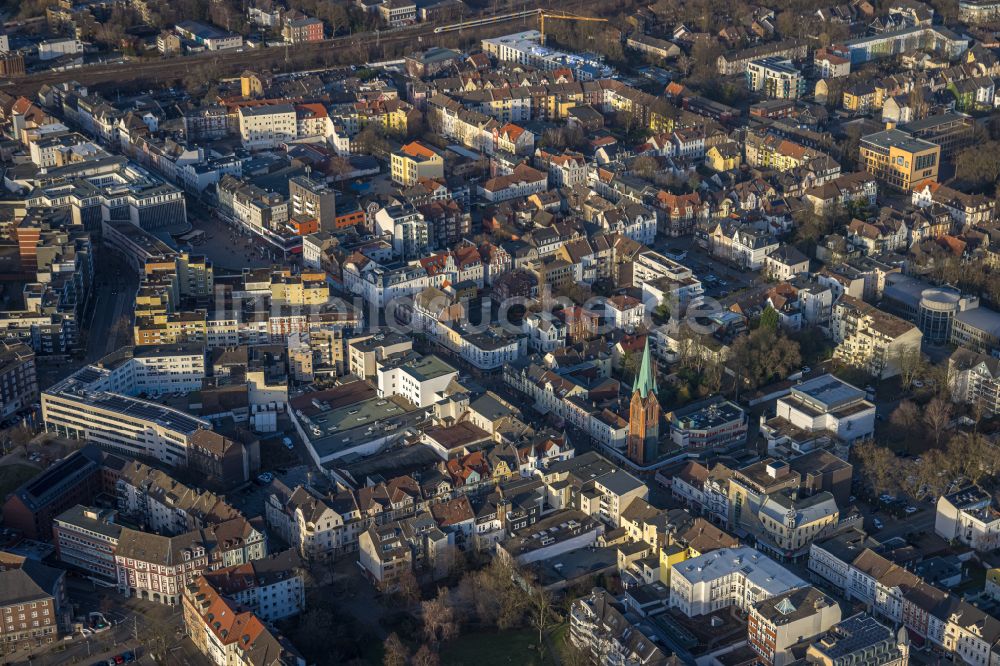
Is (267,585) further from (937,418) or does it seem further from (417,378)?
(937,418)

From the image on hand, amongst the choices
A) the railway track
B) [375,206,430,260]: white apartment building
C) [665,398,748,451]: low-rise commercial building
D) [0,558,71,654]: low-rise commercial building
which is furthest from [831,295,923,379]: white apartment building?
the railway track

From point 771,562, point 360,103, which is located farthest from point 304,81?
point 771,562

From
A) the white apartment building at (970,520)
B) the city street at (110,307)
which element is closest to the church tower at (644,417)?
the white apartment building at (970,520)

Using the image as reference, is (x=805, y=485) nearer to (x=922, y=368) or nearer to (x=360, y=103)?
(x=922, y=368)

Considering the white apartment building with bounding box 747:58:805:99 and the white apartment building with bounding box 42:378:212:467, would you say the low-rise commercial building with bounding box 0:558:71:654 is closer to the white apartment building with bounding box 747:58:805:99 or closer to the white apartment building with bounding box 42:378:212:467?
the white apartment building with bounding box 42:378:212:467

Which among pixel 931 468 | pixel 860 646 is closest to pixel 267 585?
pixel 860 646

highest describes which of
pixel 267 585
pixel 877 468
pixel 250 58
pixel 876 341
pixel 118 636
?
pixel 250 58
